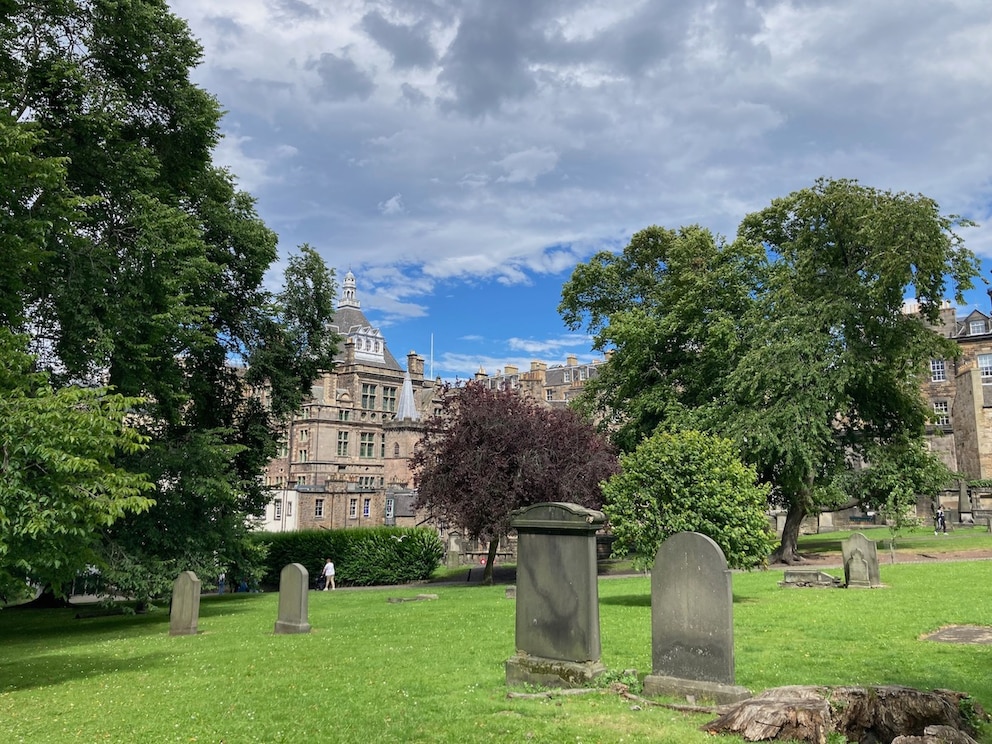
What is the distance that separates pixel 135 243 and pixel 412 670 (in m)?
14.0

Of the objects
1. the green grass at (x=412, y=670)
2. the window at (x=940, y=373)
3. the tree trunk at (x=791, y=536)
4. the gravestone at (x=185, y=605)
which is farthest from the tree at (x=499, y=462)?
the window at (x=940, y=373)

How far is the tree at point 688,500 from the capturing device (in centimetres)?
1758

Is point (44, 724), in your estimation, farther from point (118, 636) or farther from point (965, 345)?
point (965, 345)

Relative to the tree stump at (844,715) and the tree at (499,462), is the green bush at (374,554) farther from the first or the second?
the tree stump at (844,715)

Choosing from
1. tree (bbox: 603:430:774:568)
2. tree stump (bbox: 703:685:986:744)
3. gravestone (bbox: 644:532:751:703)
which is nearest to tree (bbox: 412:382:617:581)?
tree (bbox: 603:430:774:568)

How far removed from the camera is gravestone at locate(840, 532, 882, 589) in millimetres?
19438

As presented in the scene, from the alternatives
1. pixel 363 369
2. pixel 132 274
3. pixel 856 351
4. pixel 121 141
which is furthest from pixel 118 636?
pixel 363 369

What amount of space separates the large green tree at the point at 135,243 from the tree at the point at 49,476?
455 centimetres

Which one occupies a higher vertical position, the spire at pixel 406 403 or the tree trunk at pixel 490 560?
the spire at pixel 406 403

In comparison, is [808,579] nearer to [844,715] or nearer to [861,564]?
[861,564]

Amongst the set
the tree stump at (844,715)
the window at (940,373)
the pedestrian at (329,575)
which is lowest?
the pedestrian at (329,575)

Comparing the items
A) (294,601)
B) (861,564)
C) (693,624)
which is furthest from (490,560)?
(693,624)

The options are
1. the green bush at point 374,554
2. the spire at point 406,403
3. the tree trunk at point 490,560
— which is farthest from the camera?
the spire at point 406,403

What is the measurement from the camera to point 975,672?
888 cm
